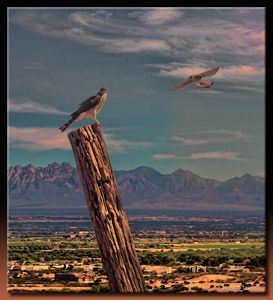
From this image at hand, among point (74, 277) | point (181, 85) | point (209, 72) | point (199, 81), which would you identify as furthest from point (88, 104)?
point (74, 277)

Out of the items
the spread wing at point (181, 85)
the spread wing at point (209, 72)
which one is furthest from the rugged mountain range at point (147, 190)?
the spread wing at point (209, 72)

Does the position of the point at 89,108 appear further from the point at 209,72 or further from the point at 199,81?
the point at 209,72

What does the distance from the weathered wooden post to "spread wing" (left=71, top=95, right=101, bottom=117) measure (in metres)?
0.94

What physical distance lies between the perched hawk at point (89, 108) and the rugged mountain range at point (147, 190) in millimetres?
464

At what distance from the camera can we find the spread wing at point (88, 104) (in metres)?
6.71

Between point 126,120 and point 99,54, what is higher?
point 99,54

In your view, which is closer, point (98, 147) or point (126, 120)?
point (98, 147)

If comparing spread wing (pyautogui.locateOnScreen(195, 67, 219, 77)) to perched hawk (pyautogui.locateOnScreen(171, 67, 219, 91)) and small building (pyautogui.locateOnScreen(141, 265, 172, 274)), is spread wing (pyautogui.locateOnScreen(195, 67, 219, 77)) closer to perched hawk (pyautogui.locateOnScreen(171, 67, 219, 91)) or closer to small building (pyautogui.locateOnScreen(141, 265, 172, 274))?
perched hawk (pyautogui.locateOnScreen(171, 67, 219, 91))

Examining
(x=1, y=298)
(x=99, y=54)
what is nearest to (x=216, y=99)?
(x=99, y=54)

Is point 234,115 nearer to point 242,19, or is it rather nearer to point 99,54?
point 242,19

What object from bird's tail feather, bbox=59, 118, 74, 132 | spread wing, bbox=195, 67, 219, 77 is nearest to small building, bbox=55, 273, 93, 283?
bird's tail feather, bbox=59, 118, 74, 132

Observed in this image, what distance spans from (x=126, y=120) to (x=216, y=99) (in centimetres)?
95
